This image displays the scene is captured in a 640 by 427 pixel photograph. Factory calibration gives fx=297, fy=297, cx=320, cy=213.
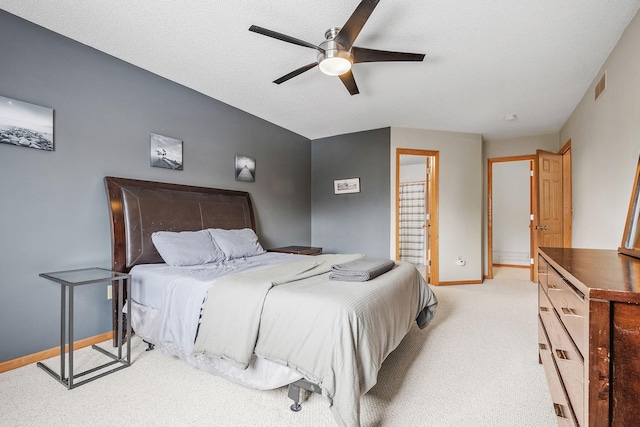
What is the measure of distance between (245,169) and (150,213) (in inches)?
61.1

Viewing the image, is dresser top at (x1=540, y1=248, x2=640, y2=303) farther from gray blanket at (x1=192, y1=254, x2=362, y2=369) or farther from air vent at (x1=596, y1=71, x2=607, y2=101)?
air vent at (x1=596, y1=71, x2=607, y2=101)

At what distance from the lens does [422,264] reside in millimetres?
7004

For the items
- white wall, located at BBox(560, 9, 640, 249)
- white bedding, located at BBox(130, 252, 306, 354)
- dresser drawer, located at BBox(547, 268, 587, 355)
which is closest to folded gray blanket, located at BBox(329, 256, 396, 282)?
white bedding, located at BBox(130, 252, 306, 354)

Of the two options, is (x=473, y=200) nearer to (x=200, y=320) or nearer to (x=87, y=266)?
(x=200, y=320)

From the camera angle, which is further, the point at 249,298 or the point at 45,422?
the point at 249,298

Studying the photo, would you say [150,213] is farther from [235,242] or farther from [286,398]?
[286,398]

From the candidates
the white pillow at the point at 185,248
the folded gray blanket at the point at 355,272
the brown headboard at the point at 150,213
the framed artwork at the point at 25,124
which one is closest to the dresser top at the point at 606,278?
the folded gray blanket at the point at 355,272

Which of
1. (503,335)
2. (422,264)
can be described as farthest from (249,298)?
(422,264)

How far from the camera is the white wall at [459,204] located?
490 centimetres

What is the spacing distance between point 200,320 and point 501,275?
5560 mm

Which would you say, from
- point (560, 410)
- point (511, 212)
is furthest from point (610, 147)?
point (511, 212)

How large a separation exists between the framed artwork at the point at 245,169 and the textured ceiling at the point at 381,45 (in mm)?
702

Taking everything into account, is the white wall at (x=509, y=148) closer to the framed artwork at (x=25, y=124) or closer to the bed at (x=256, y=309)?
the bed at (x=256, y=309)

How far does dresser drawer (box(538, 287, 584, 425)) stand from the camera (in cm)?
98
